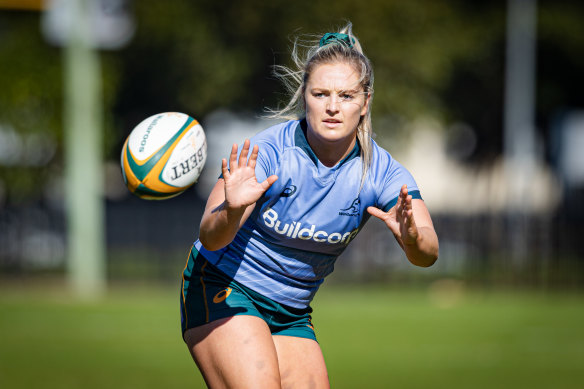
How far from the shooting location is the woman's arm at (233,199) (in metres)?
4.07

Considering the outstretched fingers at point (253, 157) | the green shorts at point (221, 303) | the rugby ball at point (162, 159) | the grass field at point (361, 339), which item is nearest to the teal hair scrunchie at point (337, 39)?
the outstretched fingers at point (253, 157)

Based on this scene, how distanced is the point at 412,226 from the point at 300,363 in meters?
1.05

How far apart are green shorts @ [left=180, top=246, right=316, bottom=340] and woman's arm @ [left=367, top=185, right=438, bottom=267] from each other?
809mm

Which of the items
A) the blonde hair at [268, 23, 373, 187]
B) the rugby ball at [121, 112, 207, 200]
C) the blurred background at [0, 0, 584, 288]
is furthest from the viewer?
the blurred background at [0, 0, 584, 288]

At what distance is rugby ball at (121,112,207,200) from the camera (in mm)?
4984

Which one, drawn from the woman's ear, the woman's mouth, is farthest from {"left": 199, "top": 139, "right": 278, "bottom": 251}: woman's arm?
the woman's ear

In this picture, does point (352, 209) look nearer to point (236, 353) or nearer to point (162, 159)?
point (236, 353)

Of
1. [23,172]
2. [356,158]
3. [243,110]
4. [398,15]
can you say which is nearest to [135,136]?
[356,158]

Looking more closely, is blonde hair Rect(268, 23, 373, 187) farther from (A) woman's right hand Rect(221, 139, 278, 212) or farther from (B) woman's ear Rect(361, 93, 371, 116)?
(A) woman's right hand Rect(221, 139, 278, 212)

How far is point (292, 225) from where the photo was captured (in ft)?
14.5

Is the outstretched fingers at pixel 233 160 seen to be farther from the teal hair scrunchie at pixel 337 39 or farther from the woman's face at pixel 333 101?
the teal hair scrunchie at pixel 337 39

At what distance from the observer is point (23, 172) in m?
21.5

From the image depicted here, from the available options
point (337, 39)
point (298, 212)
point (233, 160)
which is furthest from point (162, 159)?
point (337, 39)

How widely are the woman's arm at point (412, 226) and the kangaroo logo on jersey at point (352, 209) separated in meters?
0.12
